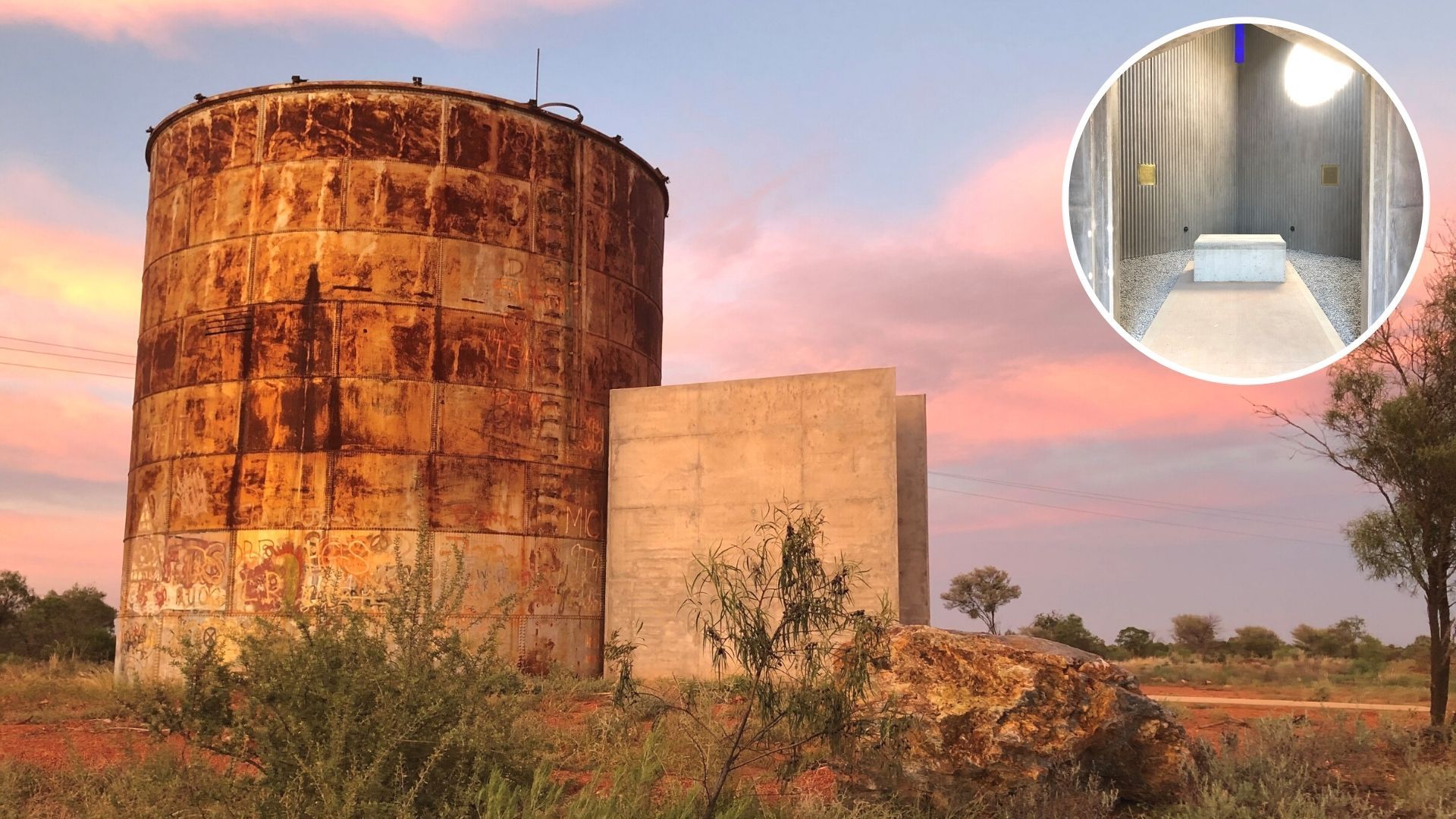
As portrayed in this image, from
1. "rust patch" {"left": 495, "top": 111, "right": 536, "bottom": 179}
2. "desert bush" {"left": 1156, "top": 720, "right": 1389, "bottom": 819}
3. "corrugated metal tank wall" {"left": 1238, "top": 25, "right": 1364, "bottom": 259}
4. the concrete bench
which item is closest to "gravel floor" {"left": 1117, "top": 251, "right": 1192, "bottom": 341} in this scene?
the concrete bench

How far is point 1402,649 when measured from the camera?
1727 inches

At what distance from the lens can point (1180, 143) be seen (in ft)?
34.1

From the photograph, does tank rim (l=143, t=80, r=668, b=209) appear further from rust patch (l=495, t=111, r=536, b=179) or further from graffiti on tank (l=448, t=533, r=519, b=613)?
graffiti on tank (l=448, t=533, r=519, b=613)

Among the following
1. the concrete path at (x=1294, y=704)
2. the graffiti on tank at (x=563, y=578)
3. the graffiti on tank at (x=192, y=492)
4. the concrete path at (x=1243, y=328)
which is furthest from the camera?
the concrete path at (x=1294, y=704)

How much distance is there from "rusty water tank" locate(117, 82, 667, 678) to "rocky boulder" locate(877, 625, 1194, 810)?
10.1 metres

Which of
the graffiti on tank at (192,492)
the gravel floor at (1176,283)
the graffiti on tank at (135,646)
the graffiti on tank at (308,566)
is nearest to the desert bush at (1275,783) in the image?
the gravel floor at (1176,283)

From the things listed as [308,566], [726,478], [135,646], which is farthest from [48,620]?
[726,478]

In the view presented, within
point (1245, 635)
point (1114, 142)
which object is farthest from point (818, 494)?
point (1245, 635)

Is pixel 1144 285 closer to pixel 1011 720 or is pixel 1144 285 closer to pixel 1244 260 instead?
pixel 1244 260

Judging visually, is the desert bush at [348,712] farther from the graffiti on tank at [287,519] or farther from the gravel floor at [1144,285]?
the graffiti on tank at [287,519]

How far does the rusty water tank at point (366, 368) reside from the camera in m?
19.2

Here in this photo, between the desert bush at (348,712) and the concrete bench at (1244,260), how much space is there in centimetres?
740

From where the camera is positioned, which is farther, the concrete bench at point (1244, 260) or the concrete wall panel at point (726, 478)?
the concrete wall panel at point (726, 478)

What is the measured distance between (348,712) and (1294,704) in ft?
65.1
